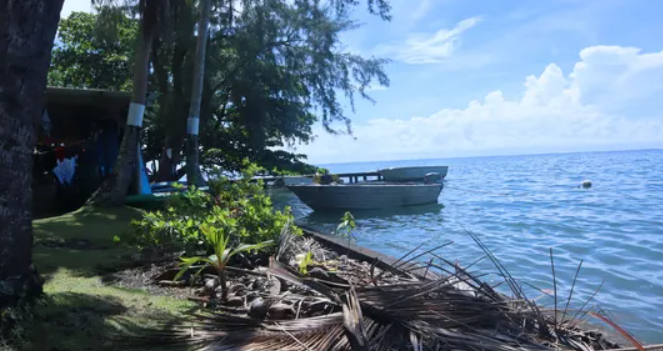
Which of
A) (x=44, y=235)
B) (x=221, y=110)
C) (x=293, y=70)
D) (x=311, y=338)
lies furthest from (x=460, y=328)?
(x=221, y=110)

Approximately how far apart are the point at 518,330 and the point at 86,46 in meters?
25.3

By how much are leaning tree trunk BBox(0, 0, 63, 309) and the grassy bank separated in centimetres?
28

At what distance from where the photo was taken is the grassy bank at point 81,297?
2.62 m

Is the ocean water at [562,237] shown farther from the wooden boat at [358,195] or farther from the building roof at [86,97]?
the building roof at [86,97]

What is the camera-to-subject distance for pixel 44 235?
5918 millimetres

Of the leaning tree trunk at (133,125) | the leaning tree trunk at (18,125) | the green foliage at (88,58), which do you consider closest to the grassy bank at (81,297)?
the leaning tree trunk at (18,125)

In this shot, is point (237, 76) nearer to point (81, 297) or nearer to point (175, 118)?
point (175, 118)

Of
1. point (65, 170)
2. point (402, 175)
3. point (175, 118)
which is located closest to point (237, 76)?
point (175, 118)

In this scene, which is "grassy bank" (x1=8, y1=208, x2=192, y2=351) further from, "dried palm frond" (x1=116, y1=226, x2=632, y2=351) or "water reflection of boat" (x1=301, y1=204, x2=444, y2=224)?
"water reflection of boat" (x1=301, y1=204, x2=444, y2=224)

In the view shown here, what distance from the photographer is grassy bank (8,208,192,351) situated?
2.62m

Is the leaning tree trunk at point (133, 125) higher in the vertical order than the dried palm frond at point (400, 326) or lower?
higher

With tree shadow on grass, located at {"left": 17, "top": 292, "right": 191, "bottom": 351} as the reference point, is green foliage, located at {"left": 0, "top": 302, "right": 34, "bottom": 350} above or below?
above

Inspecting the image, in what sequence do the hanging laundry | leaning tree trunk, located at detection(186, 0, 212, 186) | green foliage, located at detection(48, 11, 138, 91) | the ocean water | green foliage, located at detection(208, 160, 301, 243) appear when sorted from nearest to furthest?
green foliage, located at detection(208, 160, 301, 243) → the ocean water → the hanging laundry → leaning tree trunk, located at detection(186, 0, 212, 186) → green foliage, located at detection(48, 11, 138, 91)

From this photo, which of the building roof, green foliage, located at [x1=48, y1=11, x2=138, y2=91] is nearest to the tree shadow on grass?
the building roof
